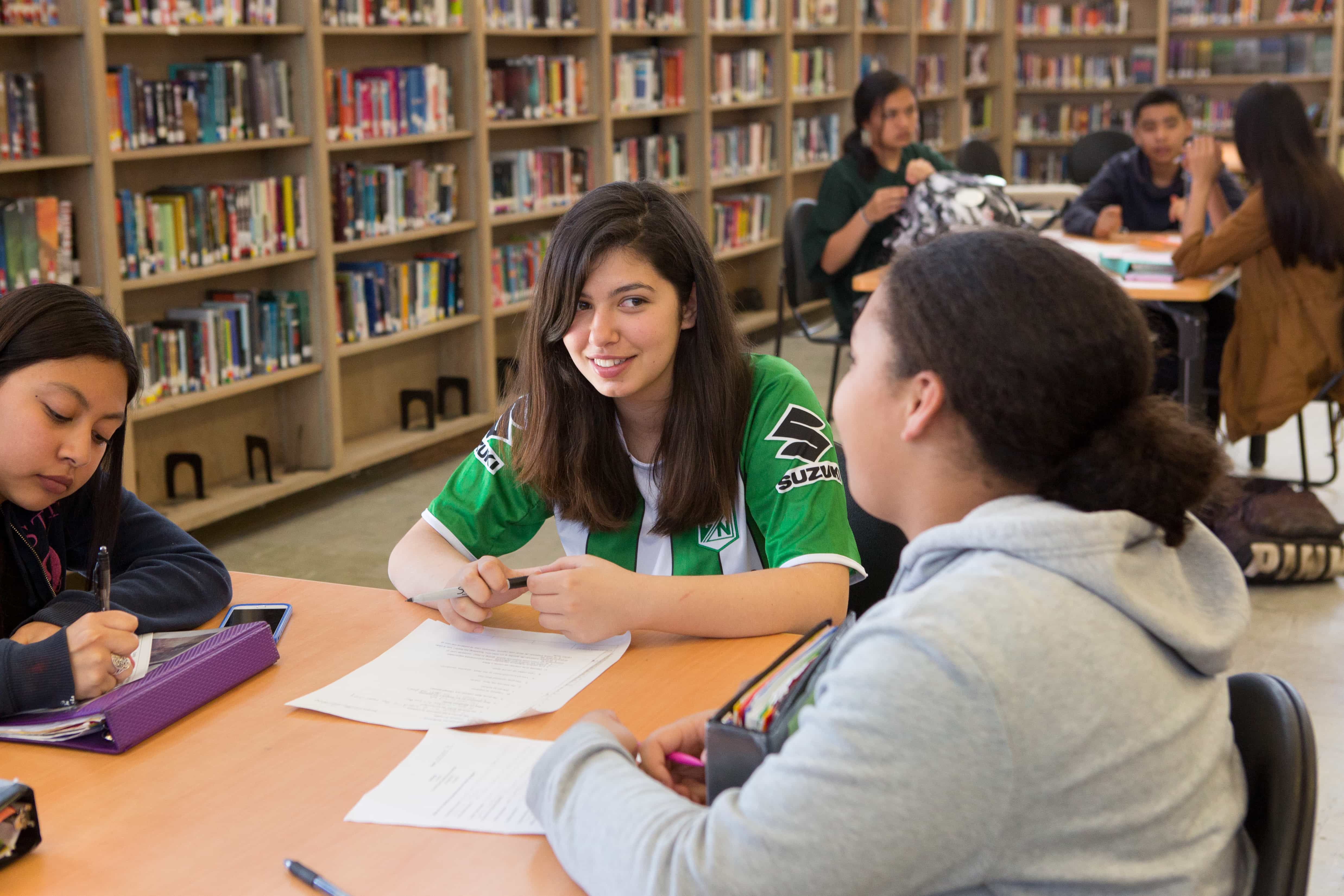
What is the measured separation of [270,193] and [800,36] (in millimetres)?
3986

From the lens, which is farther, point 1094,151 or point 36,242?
point 1094,151

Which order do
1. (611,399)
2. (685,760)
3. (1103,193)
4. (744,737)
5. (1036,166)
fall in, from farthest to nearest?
(1036,166), (1103,193), (611,399), (685,760), (744,737)

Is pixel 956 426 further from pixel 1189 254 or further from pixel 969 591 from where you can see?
pixel 1189 254

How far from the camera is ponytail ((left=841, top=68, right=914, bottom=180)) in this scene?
4574 millimetres

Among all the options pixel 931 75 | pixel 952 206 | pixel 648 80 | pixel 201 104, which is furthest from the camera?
pixel 931 75

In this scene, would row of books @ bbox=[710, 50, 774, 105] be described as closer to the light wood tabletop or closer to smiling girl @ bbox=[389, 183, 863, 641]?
the light wood tabletop

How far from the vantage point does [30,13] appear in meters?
3.12

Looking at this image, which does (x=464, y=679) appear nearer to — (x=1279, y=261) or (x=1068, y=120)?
(x=1279, y=261)

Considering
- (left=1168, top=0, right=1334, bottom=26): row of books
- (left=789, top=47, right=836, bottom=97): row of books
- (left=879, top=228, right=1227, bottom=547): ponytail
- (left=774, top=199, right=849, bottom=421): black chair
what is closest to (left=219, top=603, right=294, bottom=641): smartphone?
(left=879, top=228, right=1227, bottom=547): ponytail

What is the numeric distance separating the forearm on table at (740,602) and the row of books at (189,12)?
2709mm

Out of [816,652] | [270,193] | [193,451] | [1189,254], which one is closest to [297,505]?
[193,451]

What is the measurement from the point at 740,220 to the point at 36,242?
12.3 ft

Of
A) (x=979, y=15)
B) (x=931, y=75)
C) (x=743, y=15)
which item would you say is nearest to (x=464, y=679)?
(x=743, y=15)

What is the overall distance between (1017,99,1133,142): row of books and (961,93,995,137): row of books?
22 cm
